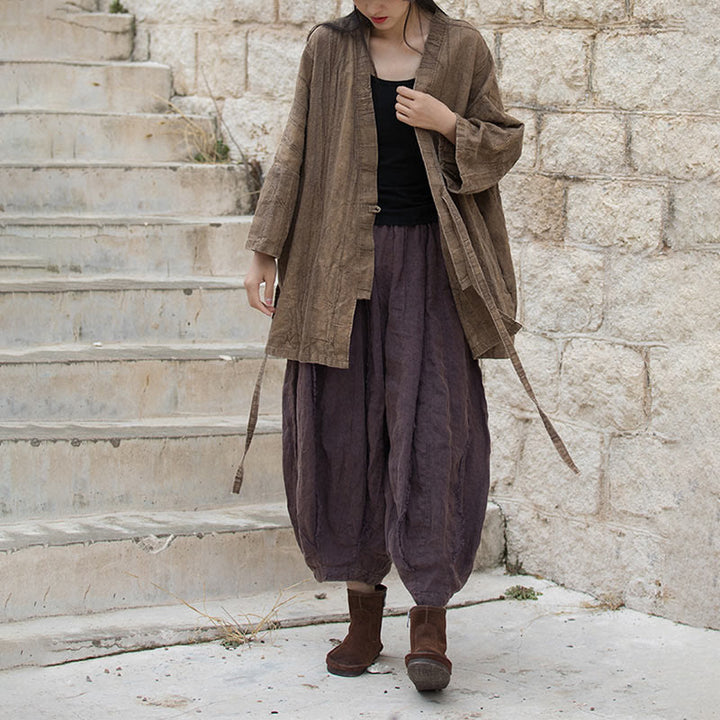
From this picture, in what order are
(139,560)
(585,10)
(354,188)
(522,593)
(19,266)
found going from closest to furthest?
(354,188), (139,560), (585,10), (522,593), (19,266)

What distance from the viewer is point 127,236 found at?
196 inches

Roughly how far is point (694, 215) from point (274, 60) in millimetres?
2654

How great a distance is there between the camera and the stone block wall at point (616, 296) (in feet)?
11.6

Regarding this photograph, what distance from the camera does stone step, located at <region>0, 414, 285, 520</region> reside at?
386 cm

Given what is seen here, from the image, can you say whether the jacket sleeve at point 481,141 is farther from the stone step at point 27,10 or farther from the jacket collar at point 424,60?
the stone step at point 27,10

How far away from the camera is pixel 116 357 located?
14.2ft

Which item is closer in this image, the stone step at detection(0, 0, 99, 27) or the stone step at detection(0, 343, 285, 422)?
the stone step at detection(0, 343, 285, 422)

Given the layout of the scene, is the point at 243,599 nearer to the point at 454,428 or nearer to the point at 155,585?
the point at 155,585

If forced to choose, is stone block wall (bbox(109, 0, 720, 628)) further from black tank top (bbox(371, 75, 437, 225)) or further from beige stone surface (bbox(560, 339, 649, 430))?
black tank top (bbox(371, 75, 437, 225))

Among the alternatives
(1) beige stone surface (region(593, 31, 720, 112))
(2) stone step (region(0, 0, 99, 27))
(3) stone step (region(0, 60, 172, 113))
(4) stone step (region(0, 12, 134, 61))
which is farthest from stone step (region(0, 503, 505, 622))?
(2) stone step (region(0, 0, 99, 27))

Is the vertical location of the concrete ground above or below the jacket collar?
below

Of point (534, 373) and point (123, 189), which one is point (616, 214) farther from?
point (123, 189)

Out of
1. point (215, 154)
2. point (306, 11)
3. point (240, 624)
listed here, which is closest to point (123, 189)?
point (215, 154)

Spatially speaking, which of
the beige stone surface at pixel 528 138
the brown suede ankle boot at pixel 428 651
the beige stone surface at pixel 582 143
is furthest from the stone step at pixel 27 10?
the brown suede ankle boot at pixel 428 651
